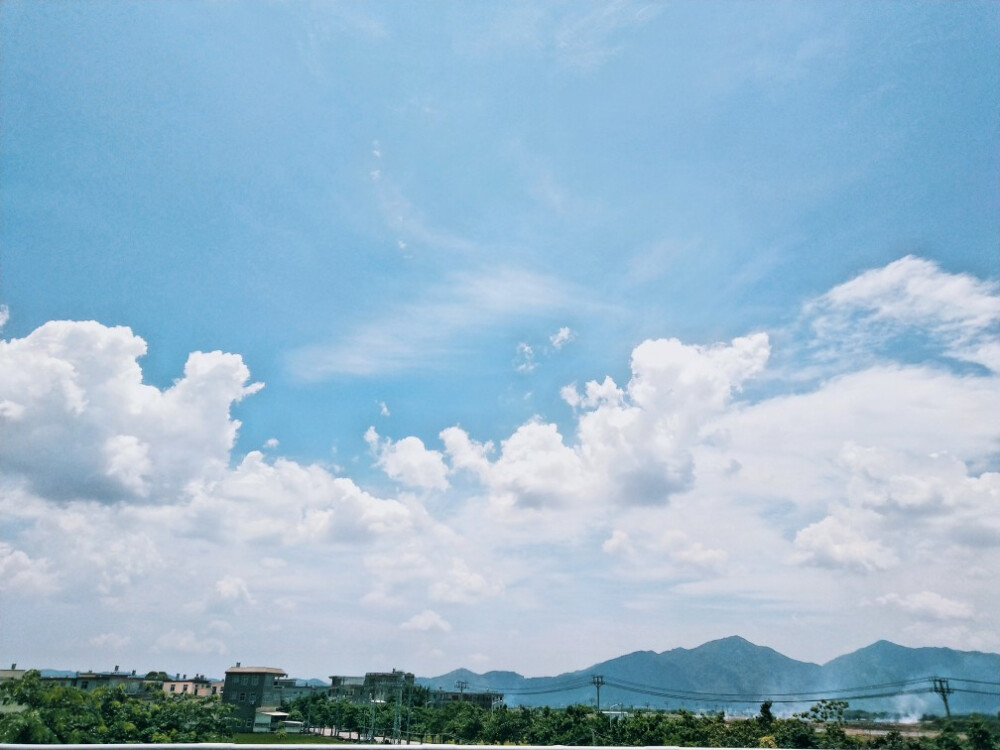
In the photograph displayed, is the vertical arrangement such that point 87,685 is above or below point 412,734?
above

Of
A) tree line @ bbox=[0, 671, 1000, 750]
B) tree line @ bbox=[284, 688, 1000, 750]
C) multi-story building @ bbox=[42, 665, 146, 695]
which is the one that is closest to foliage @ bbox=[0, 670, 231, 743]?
tree line @ bbox=[0, 671, 1000, 750]

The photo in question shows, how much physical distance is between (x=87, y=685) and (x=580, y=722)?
37.9 m

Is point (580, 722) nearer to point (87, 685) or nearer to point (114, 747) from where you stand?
point (114, 747)

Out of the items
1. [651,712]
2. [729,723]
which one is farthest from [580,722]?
[729,723]

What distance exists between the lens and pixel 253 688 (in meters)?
60.5

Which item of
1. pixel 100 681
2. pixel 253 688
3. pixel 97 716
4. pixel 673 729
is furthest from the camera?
pixel 253 688

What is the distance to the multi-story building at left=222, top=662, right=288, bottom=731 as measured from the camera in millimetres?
59438

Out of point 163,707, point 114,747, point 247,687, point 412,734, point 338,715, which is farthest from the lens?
point 247,687

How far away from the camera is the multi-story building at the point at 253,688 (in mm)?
59438

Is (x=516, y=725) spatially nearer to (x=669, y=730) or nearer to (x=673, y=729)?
(x=669, y=730)

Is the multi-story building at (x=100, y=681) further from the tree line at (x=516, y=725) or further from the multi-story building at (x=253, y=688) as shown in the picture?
the tree line at (x=516, y=725)

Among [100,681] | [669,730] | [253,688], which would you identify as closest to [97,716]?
[669,730]

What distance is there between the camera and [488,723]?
38.5 meters

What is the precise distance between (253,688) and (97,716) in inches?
1625
